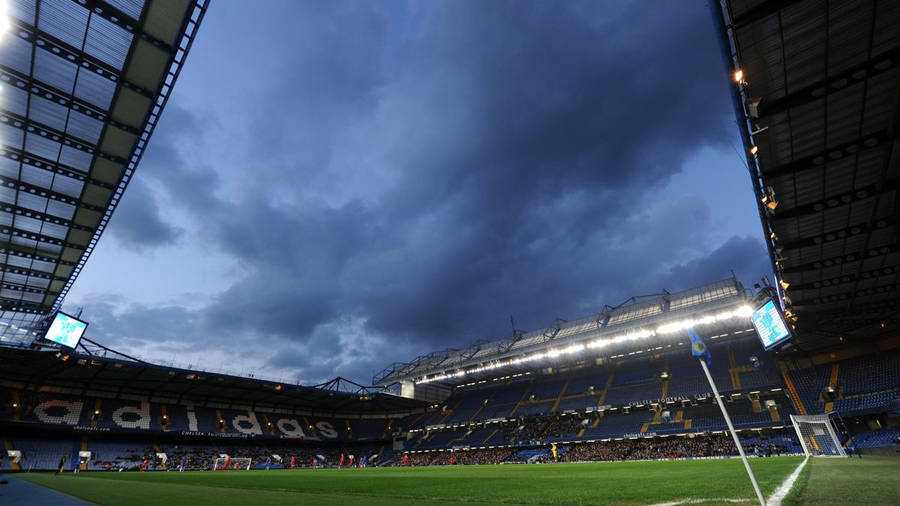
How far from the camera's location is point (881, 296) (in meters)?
29.0

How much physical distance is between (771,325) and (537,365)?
123 ft

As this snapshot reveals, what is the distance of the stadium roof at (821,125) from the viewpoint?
11625 millimetres

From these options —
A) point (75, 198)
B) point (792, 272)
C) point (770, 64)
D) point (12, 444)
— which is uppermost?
point (75, 198)

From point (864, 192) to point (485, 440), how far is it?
50491 mm

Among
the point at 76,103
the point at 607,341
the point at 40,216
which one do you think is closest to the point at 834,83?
the point at 76,103

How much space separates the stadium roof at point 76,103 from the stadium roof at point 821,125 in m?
19.6

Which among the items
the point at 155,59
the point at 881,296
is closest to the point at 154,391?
the point at 155,59

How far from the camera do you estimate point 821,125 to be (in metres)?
14.5

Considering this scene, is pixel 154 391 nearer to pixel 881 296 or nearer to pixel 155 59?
pixel 155 59

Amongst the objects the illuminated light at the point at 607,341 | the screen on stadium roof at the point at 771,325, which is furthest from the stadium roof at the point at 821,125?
the illuminated light at the point at 607,341

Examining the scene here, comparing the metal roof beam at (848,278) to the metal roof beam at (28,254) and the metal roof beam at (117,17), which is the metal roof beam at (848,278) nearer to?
the metal roof beam at (117,17)

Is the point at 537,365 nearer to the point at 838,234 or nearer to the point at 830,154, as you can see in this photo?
the point at 838,234

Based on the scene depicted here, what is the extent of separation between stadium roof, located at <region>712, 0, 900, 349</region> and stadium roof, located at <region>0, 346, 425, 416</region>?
184 feet

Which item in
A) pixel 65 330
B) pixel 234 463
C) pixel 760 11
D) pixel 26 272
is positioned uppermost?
pixel 26 272
